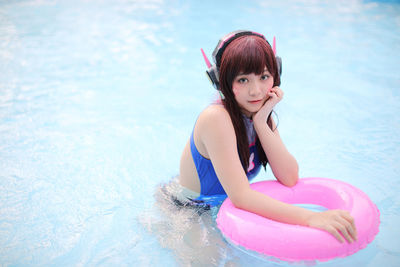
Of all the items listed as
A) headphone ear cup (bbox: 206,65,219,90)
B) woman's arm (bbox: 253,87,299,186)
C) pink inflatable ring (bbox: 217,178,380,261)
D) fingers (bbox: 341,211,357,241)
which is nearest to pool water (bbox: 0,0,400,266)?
pink inflatable ring (bbox: 217,178,380,261)

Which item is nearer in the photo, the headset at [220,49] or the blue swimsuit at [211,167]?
the headset at [220,49]

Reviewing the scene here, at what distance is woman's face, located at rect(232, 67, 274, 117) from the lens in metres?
2.19

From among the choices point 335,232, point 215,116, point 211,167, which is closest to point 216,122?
point 215,116

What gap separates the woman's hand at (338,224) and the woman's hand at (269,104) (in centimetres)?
68

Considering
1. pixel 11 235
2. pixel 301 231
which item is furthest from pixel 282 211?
pixel 11 235

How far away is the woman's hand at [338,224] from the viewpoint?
6.28 ft

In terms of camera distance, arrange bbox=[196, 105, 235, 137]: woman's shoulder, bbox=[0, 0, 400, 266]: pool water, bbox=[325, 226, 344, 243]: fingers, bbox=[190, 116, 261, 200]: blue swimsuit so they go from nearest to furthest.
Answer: bbox=[325, 226, 344, 243]: fingers → bbox=[196, 105, 235, 137]: woman's shoulder → bbox=[190, 116, 261, 200]: blue swimsuit → bbox=[0, 0, 400, 266]: pool water

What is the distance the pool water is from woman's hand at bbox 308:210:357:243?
21 centimetres

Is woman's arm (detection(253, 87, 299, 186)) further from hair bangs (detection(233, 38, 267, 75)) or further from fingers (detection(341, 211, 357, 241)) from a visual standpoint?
fingers (detection(341, 211, 357, 241))

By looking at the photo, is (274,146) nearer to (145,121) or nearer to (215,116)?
(215,116)

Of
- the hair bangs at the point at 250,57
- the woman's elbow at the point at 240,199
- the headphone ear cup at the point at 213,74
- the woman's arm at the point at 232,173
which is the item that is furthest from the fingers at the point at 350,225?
the headphone ear cup at the point at 213,74

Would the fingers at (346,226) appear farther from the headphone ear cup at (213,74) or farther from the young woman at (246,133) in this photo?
the headphone ear cup at (213,74)

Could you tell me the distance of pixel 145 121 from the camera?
4.97 metres

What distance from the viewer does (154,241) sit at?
2.80 metres
